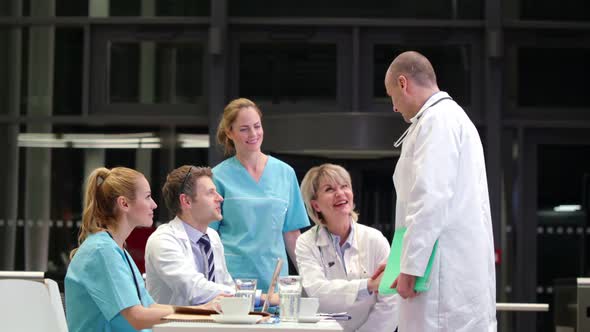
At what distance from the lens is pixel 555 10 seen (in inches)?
297

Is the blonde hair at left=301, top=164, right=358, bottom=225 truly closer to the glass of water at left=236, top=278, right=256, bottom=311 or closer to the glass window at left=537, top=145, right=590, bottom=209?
the glass of water at left=236, top=278, right=256, bottom=311

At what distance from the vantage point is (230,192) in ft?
14.2

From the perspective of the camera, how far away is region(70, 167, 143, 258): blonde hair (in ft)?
11.3

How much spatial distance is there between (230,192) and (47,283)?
1390 mm

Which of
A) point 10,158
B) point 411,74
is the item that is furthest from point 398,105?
point 10,158

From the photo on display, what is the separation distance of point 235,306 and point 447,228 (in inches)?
32.5

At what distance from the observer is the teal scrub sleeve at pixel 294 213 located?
14.4ft

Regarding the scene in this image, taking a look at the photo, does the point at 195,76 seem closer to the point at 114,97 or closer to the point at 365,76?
the point at 114,97

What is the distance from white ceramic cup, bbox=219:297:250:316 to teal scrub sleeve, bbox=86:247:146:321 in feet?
1.65

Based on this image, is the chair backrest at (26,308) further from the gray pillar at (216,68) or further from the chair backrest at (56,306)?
the gray pillar at (216,68)

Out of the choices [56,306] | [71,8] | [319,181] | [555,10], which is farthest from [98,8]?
[56,306]

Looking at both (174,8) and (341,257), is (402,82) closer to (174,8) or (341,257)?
(341,257)

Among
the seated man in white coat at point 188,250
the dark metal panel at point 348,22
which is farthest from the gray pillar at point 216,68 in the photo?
the seated man in white coat at point 188,250

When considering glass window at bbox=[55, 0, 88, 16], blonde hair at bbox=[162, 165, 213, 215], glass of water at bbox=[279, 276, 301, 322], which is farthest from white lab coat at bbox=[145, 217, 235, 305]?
glass window at bbox=[55, 0, 88, 16]
